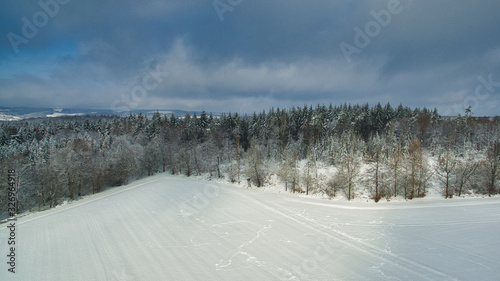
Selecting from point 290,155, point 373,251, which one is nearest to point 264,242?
point 373,251

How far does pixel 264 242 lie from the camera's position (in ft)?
55.5

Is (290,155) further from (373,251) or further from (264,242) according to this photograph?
(373,251)

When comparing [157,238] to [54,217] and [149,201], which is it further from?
[54,217]

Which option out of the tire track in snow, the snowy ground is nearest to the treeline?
the snowy ground

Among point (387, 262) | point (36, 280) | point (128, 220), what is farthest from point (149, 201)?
point (387, 262)

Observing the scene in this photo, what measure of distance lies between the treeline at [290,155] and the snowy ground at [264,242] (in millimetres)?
5382

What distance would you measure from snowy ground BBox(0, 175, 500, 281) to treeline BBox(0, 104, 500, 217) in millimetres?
5382

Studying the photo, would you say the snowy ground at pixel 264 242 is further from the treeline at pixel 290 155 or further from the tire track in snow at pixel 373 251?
the treeline at pixel 290 155

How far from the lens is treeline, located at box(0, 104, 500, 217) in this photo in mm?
30156

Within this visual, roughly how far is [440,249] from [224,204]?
70.7 feet

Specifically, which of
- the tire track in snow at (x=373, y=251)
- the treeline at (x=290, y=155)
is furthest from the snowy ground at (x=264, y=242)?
the treeline at (x=290, y=155)

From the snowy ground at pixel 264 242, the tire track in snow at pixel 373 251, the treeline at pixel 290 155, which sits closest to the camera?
the tire track in snow at pixel 373 251

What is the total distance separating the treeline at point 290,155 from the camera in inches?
1187

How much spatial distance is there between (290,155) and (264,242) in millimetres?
29244
